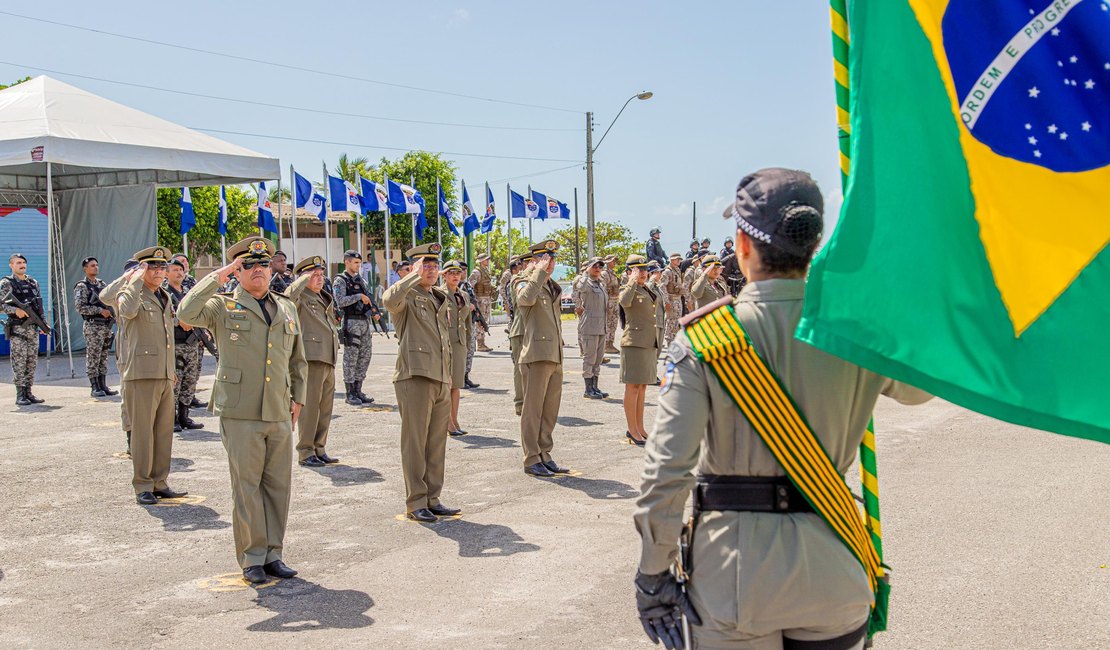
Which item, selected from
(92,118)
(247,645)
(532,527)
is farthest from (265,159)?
(247,645)

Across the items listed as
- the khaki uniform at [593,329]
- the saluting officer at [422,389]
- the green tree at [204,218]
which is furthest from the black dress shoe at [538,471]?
the green tree at [204,218]

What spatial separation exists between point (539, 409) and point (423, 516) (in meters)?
1.98

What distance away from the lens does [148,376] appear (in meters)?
8.51

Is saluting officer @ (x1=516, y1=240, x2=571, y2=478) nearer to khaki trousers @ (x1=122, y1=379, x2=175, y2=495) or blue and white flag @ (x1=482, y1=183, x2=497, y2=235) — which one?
khaki trousers @ (x1=122, y1=379, x2=175, y2=495)

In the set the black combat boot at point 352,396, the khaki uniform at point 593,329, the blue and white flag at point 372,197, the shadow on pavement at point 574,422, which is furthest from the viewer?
the blue and white flag at point 372,197

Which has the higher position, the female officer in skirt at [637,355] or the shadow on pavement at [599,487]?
the female officer in skirt at [637,355]

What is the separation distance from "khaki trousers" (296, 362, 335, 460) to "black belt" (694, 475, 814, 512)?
7.39 m

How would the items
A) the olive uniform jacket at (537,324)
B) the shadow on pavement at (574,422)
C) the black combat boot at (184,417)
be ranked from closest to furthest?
the olive uniform jacket at (537,324) < the shadow on pavement at (574,422) < the black combat boot at (184,417)

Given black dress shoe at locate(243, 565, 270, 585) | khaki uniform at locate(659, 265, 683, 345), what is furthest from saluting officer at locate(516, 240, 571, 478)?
khaki uniform at locate(659, 265, 683, 345)

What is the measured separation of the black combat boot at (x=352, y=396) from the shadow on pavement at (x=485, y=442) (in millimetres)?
3060

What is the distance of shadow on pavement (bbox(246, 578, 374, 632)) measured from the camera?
535cm

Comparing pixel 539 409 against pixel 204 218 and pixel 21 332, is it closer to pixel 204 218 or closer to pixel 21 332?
pixel 21 332

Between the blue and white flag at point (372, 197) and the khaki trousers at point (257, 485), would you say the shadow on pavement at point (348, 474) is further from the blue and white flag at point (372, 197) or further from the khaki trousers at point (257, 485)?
the blue and white flag at point (372, 197)

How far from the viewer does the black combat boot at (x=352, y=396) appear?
1395cm
